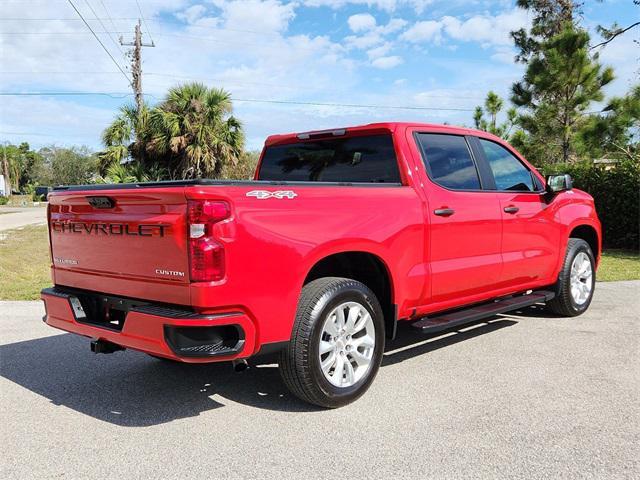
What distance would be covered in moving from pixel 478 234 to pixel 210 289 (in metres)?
2.67

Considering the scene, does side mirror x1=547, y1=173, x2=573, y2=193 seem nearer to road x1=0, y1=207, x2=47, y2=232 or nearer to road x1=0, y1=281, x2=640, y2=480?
road x1=0, y1=281, x2=640, y2=480

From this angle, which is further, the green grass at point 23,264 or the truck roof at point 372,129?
the green grass at point 23,264

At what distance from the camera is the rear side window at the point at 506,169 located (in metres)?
5.59

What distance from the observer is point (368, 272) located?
4.55 meters

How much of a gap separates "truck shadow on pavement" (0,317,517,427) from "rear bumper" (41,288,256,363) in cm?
67

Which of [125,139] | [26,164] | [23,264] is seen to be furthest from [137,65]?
[26,164]

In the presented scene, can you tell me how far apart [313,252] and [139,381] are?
192 cm

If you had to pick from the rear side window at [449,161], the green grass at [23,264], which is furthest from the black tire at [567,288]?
the green grass at [23,264]

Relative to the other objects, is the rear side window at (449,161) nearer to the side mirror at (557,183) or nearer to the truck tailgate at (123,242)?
the side mirror at (557,183)

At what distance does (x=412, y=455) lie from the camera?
331 cm

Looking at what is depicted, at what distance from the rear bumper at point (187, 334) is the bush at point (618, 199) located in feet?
40.7

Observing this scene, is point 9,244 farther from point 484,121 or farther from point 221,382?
point 484,121

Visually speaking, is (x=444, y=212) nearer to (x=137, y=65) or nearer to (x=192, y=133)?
(x=192, y=133)

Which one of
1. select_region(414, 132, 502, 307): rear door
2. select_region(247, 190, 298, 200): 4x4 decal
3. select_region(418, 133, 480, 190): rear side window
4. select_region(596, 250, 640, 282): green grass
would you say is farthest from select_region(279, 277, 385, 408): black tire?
select_region(596, 250, 640, 282): green grass
